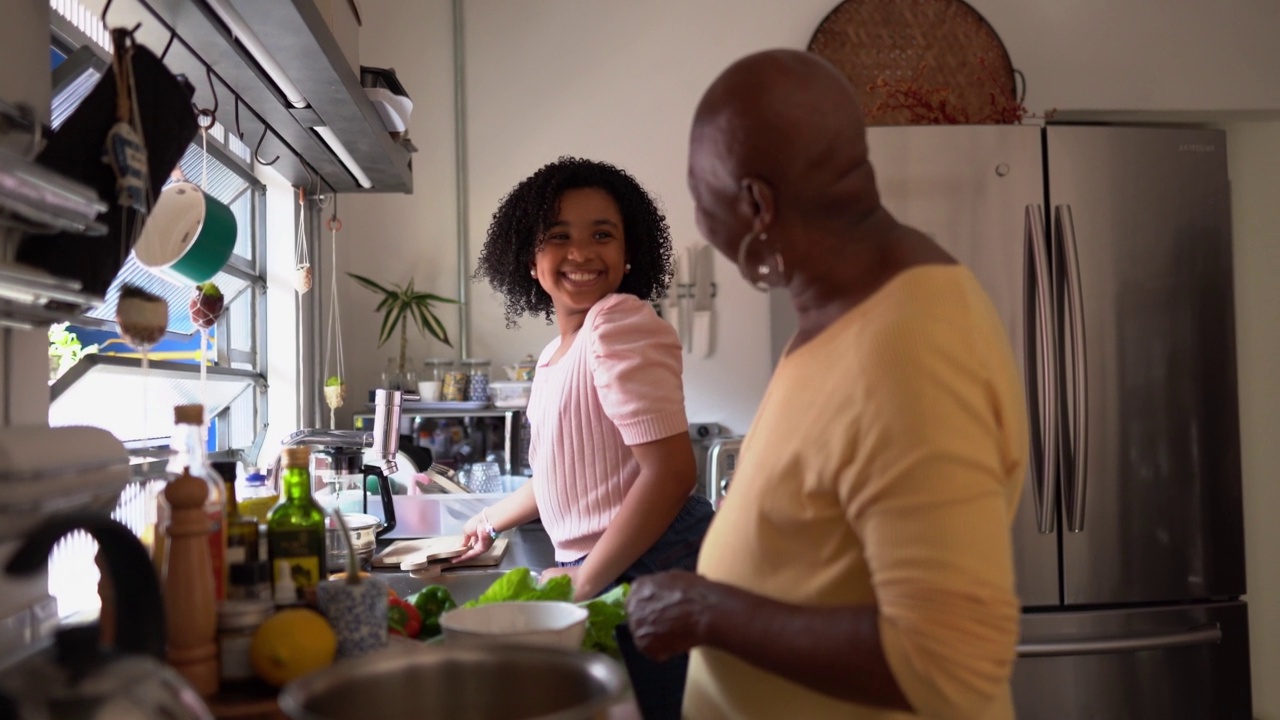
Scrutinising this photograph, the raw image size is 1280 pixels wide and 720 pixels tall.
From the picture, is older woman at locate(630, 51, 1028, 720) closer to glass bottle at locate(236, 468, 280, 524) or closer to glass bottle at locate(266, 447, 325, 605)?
glass bottle at locate(266, 447, 325, 605)

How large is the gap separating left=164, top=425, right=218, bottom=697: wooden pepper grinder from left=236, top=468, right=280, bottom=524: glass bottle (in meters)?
0.32

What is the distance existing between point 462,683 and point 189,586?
1.06 feet

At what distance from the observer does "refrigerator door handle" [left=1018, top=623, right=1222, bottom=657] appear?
2.90 m

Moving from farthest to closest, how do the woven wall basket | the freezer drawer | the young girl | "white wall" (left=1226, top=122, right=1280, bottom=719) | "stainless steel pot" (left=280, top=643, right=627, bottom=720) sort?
"white wall" (left=1226, top=122, right=1280, bottom=719), the woven wall basket, the freezer drawer, the young girl, "stainless steel pot" (left=280, top=643, right=627, bottom=720)

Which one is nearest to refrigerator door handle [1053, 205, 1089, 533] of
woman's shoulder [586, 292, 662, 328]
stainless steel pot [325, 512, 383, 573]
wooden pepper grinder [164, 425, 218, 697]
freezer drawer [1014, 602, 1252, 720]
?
freezer drawer [1014, 602, 1252, 720]

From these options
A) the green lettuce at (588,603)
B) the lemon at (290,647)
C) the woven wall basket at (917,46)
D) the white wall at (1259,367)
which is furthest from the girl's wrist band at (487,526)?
the white wall at (1259,367)

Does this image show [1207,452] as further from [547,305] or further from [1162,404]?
[547,305]

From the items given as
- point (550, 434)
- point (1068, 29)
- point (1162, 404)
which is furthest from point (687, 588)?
point (1068, 29)

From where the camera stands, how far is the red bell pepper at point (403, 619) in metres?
1.34

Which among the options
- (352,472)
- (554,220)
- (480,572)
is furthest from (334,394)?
(554,220)

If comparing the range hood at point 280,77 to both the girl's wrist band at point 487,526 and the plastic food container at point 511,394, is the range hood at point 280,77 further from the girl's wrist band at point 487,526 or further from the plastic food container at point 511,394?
the plastic food container at point 511,394

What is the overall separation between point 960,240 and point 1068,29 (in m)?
1.55

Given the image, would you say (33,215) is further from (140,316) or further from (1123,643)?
(1123,643)

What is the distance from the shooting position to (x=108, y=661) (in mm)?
675
